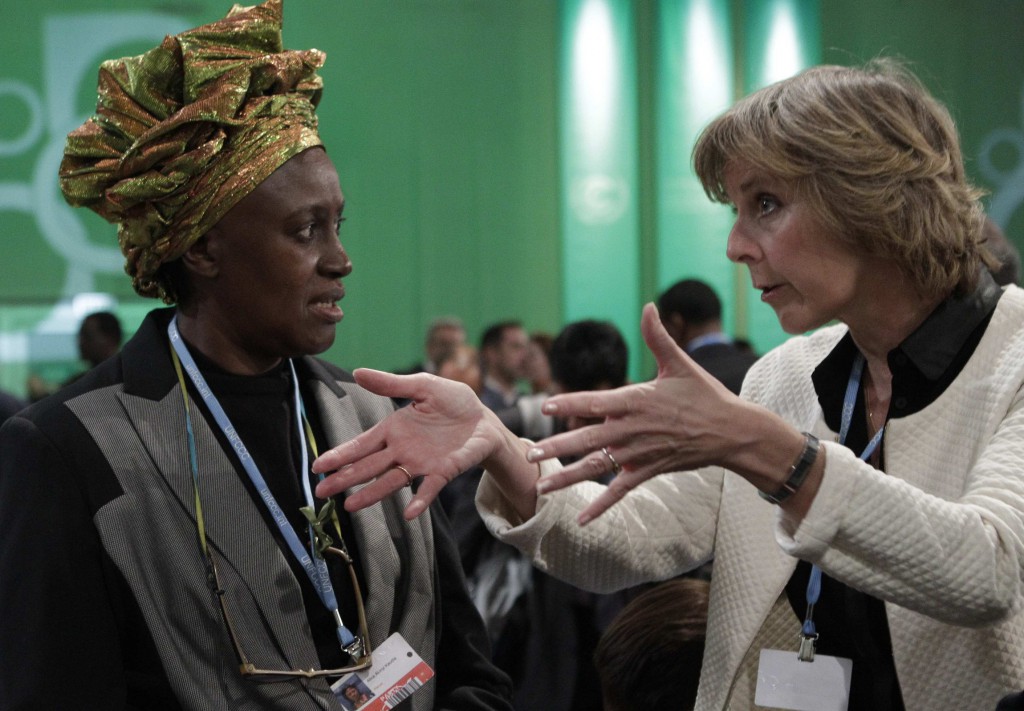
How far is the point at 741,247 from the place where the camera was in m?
1.83

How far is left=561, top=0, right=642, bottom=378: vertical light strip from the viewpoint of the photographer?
8820 millimetres

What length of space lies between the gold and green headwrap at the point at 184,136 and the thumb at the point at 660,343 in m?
0.74

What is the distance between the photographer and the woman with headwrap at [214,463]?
1.63 metres

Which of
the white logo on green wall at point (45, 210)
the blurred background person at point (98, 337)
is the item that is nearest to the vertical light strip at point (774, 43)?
the white logo on green wall at point (45, 210)

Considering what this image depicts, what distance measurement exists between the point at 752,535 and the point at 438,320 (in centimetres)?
Result: 657

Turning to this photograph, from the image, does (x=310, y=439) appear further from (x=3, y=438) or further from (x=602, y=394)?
(x=602, y=394)

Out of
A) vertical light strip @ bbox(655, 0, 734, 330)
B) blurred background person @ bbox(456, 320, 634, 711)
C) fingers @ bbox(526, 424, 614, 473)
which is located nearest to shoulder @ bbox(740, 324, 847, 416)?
fingers @ bbox(526, 424, 614, 473)

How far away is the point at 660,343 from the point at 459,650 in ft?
2.48

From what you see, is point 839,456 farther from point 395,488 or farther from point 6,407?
point 6,407

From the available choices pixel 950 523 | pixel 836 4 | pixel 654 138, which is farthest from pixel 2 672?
pixel 836 4

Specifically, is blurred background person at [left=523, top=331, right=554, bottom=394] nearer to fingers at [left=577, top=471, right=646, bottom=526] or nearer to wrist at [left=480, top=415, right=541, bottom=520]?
wrist at [left=480, top=415, right=541, bottom=520]

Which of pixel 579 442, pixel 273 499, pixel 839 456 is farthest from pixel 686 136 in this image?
pixel 579 442

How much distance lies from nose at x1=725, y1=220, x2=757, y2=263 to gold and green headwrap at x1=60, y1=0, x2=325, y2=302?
0.72m

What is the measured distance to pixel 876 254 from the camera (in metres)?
1.80
